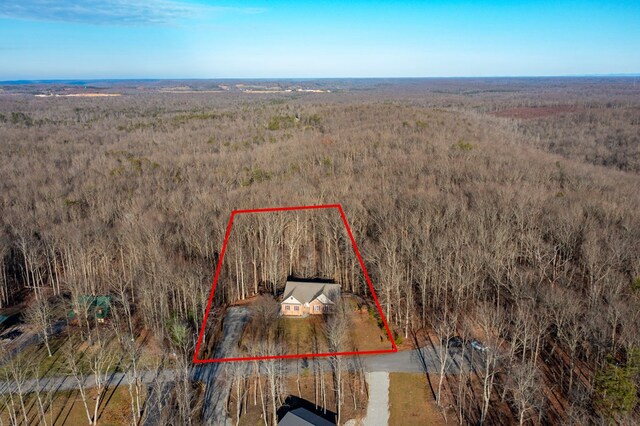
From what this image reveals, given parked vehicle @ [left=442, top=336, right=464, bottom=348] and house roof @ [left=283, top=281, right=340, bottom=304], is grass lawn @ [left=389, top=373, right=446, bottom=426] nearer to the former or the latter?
parked vehicle @ [left=442, top=336, right=464, bottom=348]

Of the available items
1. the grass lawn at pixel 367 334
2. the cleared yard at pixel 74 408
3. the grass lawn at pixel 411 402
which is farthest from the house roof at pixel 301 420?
the cleared yard at pixel 74 408

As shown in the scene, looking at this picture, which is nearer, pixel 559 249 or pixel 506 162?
pixel 559 249

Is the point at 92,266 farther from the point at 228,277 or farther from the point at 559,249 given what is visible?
the point at 559,249

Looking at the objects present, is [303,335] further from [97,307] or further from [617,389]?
[617,389]

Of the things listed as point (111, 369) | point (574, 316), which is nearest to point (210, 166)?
point (111, 369)

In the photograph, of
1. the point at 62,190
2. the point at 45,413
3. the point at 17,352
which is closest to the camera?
the point at 45,413

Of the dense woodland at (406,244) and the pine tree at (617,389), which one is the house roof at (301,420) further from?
the pine tree at (617,389)
